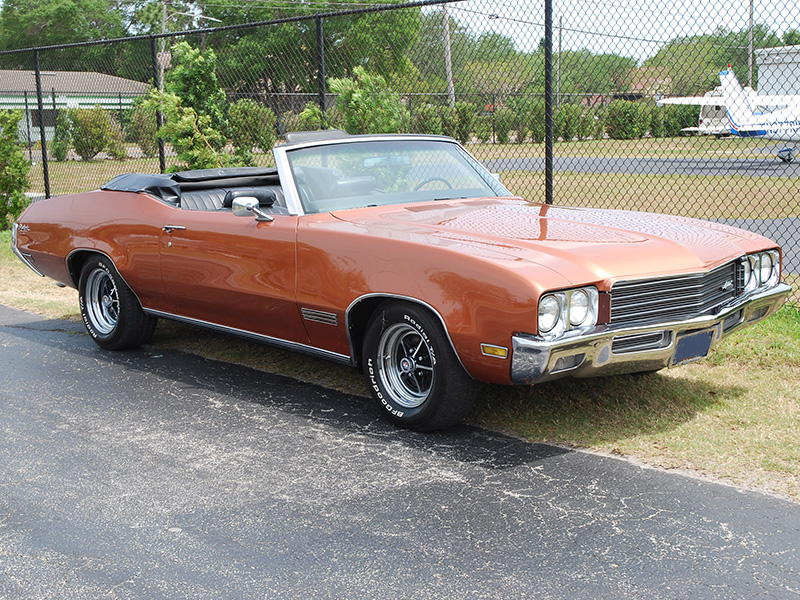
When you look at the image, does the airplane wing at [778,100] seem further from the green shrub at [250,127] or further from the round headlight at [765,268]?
the round headlight at [765,268]

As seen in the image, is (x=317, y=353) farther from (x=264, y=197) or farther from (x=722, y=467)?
(x=722, y=467)

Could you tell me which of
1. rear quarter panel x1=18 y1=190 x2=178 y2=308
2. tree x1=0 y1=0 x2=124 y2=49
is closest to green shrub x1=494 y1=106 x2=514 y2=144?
rear quarter panel x1=18 y1=190 x2=178 y2=308

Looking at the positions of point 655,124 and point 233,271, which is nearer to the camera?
point 233,271

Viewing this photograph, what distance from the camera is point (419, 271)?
4316mm

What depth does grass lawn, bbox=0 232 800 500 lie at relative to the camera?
13.6 feet

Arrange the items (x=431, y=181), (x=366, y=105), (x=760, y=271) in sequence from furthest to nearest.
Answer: (x=366, y=105), (x=431, y=181), (x=760, y=271)

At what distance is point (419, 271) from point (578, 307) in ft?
2.61

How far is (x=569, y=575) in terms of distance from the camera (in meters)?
3.11

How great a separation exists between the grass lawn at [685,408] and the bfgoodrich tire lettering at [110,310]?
0.53m

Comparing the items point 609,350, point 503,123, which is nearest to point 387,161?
point 609,350

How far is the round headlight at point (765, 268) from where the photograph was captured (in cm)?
482

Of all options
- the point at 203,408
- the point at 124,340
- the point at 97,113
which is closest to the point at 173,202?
the point at 124,340

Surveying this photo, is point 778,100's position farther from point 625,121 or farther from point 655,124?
point 625,121

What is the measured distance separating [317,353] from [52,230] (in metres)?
2.99
